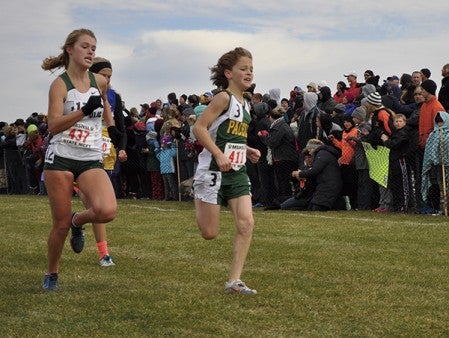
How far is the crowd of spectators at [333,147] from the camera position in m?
16.8

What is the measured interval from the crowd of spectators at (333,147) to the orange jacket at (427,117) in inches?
0.6

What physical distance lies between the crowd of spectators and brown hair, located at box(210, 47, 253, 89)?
320 inches

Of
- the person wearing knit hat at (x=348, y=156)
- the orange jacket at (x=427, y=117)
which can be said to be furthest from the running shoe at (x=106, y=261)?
the person wearing knit hat at (x=348, y=156)

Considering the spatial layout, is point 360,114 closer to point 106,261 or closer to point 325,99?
point 325,99

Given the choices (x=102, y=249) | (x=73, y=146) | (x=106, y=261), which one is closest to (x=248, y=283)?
(x=73, y=146)

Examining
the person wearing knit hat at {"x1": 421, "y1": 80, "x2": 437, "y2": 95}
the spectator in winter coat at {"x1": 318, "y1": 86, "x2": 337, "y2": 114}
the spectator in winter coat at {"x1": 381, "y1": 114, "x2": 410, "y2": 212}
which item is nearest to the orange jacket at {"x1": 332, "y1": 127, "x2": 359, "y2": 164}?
the spectator in winter coat at {"x1": 381, "y1": 114, "x2": 410, "y2": 212}

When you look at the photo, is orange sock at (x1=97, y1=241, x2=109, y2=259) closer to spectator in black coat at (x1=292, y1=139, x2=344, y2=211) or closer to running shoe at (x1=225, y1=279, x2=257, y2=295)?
running shoe at (x1=225, y1=279, x2=257, y2=295)

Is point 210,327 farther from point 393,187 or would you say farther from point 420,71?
point 420,71

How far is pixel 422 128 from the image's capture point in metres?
16.6

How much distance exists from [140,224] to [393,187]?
4.49 m

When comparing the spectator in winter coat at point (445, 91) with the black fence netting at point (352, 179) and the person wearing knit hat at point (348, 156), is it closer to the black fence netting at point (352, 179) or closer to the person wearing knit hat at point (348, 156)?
the black fence netting at point (352, 179)

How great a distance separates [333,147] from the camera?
18.6m

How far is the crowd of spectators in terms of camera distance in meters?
16.8

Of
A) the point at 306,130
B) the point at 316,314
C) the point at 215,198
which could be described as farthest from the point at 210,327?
the point at 306,130
